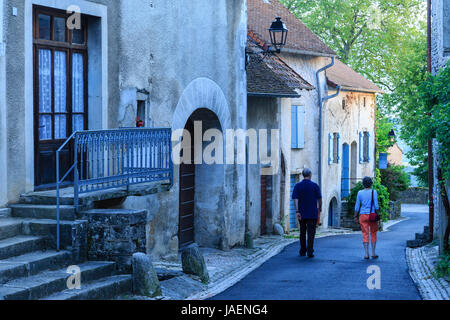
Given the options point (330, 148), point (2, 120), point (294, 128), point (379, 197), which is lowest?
point (379, 197)

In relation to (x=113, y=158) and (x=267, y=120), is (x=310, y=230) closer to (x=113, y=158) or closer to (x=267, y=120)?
(x=113, y=158)

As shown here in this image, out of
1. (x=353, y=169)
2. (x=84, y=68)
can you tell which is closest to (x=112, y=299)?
(x=84, y=68)

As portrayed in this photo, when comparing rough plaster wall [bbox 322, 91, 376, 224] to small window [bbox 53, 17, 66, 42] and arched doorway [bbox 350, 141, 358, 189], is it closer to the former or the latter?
arched doorway [bbox 350, 141, 358, 189]

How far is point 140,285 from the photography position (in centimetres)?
839

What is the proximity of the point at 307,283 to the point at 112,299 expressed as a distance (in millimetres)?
2892

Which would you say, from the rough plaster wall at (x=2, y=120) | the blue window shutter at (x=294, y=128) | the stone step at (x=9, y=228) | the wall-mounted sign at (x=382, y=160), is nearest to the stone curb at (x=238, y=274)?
the stone step at (x=9, y=228)

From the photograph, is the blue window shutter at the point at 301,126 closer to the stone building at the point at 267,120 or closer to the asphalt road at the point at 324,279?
the stone building at the point at 267,120

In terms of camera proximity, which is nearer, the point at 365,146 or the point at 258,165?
the point at 258,165

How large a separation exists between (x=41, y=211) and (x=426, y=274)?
6.13 m

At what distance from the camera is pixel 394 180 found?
4078 centimetres

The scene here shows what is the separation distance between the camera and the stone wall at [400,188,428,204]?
54.8 m

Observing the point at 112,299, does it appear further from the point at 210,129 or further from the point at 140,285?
the point at 210,129

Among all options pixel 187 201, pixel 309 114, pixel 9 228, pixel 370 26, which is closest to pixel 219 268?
pixel 187 201

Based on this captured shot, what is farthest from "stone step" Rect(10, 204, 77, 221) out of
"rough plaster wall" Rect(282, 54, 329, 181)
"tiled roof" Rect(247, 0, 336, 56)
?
"rough plaster wall" Rect(282, 54, 329, 181)
